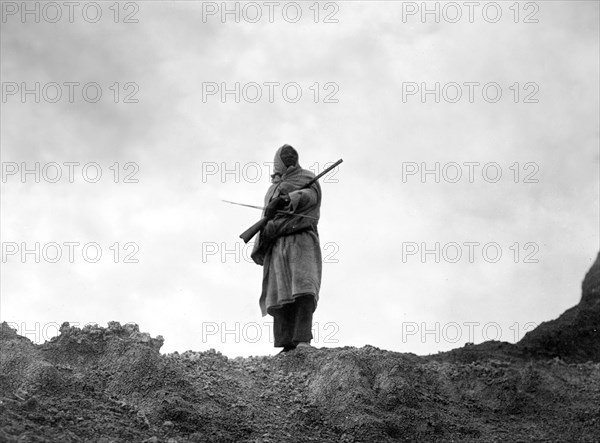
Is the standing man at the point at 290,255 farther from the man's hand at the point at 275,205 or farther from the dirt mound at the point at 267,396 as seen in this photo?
the dirt mound at the point at 267,396

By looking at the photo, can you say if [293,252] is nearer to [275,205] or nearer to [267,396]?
[275,205]

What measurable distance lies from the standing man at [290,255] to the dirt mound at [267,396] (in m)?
0.59

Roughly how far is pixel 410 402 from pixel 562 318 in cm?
1009

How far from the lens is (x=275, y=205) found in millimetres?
16406

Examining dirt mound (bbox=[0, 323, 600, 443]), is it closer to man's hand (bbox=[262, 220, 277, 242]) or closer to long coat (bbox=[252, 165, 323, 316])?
long coat (bbox=[252, 165, 323, 316])

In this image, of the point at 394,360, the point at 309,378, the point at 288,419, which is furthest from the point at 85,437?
the point at 394,360

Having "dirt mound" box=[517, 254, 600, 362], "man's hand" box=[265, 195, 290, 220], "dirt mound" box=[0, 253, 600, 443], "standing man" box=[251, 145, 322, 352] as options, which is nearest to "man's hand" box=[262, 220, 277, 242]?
"standing man" box=[251, 145, 322, 352]

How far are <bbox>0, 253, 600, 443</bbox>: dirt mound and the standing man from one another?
0.59 m

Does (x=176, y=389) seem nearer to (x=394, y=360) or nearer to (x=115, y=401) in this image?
(x=115, y=401)

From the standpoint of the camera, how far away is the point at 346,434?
43.7 ft

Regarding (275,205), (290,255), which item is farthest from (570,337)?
(275,205)

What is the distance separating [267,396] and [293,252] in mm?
2517

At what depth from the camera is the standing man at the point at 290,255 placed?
15.9 metres

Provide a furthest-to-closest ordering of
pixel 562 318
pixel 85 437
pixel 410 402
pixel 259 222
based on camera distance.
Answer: pixel 562 318 < pixel 259 222 < pixel 410 402 < pixel 85 437
